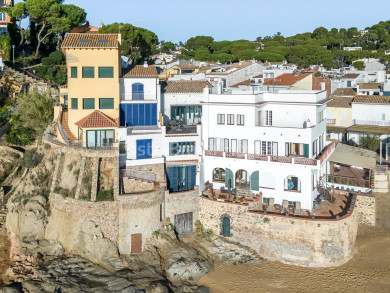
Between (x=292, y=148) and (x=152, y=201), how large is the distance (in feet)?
41.0

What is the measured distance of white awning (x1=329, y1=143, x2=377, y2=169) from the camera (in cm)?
3956

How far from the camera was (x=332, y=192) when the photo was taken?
123ft

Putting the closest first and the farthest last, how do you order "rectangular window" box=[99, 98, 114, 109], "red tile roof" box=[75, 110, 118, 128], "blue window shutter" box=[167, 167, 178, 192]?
"red tile roof" box=[75, 110, 118, 128] → "blue window shutter" box=[167, 167, 178, 192] → "rectangular window" box=[99, 98, 114, 109]

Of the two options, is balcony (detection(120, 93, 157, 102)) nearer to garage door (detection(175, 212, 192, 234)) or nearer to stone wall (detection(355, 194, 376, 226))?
garage door (detection(175, 212, 192, 234))

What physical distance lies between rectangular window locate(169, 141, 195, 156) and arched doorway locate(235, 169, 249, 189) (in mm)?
4733

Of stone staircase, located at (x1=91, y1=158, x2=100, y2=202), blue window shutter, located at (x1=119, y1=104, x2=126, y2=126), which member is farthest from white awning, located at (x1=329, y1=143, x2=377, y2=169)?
stone staircase, located at (x1=91, y1=158, x2=100, y2=202)

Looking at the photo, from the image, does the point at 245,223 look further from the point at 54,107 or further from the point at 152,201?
the point at 54,107

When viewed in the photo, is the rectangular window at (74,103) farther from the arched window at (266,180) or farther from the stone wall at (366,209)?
the stone wall at (366,209)

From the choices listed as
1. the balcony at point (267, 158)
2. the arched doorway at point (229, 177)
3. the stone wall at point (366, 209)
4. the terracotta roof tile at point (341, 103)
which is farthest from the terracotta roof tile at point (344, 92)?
the arched doorway at point (229, 177)

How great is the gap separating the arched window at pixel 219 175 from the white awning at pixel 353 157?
10.4 metres

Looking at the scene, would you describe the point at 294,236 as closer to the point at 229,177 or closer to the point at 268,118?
the point at 229,177

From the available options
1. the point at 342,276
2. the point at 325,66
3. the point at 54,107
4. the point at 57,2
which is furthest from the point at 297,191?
the point at 325,66

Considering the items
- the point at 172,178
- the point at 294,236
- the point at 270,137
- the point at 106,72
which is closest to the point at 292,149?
the point at 270,137

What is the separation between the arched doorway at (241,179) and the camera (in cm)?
3750
